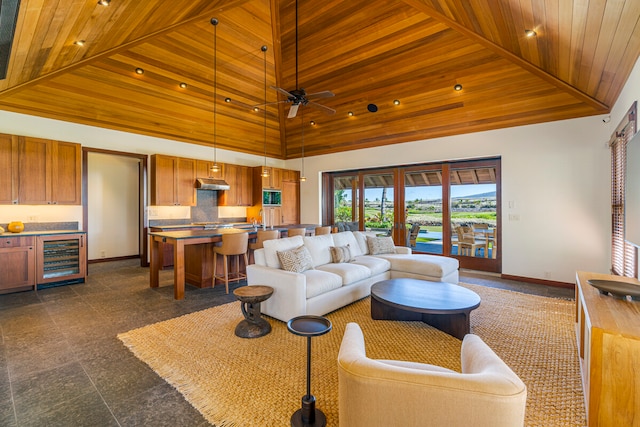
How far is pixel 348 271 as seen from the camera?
398cm

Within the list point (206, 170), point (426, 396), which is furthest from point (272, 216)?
point (426, 396)

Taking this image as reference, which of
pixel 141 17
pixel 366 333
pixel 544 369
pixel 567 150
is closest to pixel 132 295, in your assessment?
pixel 366 333

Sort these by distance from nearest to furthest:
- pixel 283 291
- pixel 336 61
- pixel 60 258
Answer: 1. pixel 283 291
2. pixel 60 258
3. pixel 336 61

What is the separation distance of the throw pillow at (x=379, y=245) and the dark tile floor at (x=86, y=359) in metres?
2.27

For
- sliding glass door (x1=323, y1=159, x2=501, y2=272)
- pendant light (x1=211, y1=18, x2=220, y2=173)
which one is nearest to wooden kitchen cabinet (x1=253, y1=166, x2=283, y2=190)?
pendant light (x1=211, y1=18, x2=220, y2=173)

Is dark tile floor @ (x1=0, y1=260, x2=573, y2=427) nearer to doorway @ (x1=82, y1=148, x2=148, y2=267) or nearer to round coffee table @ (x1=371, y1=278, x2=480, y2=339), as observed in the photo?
round coffee table @ (x1=371, y1=278, x2=480, y2=339)

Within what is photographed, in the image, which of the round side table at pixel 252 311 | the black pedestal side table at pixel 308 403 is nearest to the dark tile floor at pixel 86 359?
the black pedestal side table at pixel 308 403

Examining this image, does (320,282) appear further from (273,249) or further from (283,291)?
(273,249)

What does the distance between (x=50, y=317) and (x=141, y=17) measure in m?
4.02

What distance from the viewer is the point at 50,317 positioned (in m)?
3.60

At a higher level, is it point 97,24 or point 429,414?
point 97,24

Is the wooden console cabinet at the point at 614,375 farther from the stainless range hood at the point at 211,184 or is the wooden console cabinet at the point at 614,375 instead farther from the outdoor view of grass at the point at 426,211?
the stainless range hood at the point at 211,184

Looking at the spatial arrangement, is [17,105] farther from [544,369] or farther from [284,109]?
A: [544,369]

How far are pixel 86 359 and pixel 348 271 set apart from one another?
2.91 m
